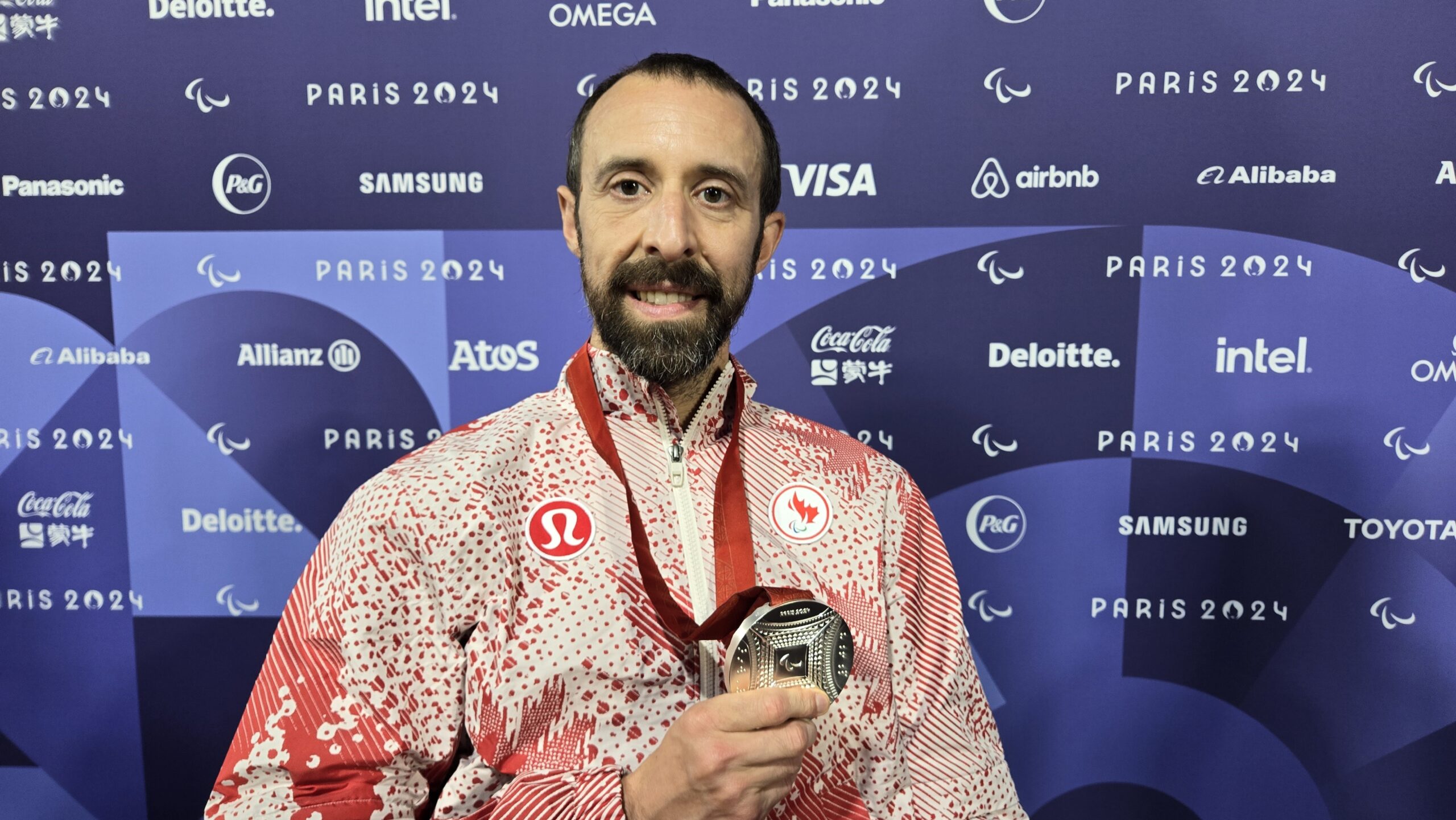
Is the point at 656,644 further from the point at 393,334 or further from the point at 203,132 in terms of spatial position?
the point at 203,132

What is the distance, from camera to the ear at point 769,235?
1.48 m

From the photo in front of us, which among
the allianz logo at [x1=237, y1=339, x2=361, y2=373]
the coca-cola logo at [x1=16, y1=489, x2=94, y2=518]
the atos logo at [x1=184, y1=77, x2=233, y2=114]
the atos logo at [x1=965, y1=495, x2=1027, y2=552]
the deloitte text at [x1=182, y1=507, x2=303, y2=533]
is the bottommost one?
the atos logo at [x1=965, y1=495, x2=1027, y2=552]

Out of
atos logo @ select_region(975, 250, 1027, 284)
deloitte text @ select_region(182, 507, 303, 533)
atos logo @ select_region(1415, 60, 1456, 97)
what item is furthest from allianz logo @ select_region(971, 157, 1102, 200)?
deloitte text @ select_region(182, 507, 303, 533)

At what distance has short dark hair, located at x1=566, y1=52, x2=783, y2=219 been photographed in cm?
136

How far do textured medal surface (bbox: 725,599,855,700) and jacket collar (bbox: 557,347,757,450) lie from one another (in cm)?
41

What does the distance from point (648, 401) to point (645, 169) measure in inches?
12.4

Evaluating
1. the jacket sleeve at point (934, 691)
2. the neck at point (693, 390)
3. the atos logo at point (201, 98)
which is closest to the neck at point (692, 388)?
the neck at point (693, 390)

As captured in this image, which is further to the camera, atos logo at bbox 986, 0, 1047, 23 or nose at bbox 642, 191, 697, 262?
atos logo at bbox 986, 0, 1047, 23

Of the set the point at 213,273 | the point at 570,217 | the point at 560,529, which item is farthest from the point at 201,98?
the point at 560,529

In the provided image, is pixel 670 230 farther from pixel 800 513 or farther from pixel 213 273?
pixel 213 273

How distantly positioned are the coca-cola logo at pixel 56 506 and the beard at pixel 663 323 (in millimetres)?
1565

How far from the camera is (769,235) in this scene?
1.51 meters

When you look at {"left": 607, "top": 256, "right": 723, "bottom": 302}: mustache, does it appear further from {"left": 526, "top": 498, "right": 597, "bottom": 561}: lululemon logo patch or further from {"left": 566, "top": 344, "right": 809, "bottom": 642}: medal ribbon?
{"left": 526, "top": 498, "right": 597, "bottom": 561}: lululemon logo patch

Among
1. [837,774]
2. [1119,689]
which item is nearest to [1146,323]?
[1119,689]
